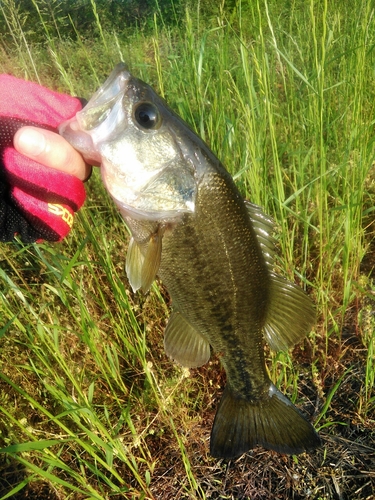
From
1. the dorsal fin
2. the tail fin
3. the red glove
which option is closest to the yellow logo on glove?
the red glove

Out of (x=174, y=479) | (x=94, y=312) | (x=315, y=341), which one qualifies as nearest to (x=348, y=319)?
(x=315, y=341)

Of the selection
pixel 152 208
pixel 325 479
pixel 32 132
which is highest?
pixel 32 132

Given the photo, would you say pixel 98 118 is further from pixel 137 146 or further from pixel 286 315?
pixel 286 315

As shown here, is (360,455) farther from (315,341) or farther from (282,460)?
(315,341)

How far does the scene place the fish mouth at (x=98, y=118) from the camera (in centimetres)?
119

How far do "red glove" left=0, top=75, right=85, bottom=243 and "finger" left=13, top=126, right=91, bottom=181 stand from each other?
0.03m

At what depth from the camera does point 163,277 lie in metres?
1.40

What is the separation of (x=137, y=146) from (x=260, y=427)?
1086 mm

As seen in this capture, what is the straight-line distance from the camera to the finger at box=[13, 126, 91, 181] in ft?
3.61

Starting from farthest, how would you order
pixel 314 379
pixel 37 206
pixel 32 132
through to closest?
pixel 314 379
pixel 37 206
pixel 32 132

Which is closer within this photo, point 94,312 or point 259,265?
point 259,265

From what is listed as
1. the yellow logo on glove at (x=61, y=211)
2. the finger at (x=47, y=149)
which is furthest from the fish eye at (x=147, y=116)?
the yellow logo on glove at (x=61, y=211)

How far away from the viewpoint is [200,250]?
130 cm

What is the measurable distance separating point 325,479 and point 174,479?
1.94ft
